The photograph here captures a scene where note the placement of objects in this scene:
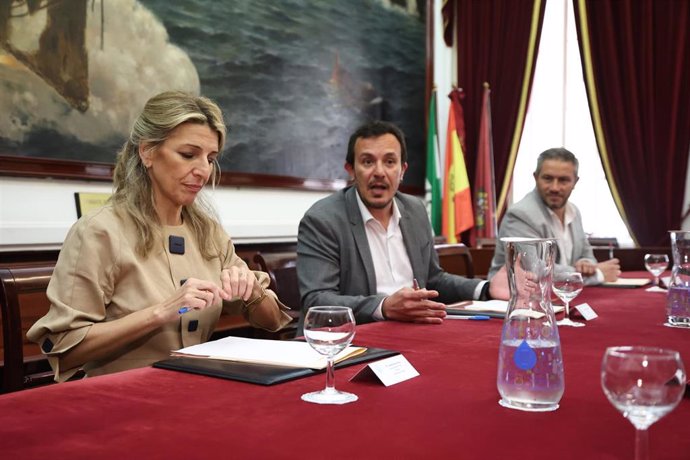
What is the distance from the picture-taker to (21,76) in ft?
12.2

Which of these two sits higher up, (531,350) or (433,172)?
(433,172)

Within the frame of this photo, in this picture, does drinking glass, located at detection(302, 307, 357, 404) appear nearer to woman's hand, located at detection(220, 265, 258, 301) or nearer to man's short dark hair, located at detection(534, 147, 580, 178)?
woman's hand, located at detection(220, 265, 258, 301)

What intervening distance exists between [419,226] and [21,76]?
2.24 meters

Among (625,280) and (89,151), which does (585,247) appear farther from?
(89,151)

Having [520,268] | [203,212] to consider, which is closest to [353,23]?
[203,212]

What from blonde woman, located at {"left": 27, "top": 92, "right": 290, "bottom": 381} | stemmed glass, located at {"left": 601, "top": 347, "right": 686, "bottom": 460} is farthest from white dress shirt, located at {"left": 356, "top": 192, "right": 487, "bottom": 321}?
stemmed glass, located at {"left": 601, "top": 347, "right": 686, "bottom": 460}

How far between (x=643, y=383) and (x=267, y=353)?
0.90 m

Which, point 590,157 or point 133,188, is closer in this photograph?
point 133,188

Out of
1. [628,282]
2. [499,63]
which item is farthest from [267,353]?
[499,63]

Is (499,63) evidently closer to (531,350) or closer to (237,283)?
(237,283)

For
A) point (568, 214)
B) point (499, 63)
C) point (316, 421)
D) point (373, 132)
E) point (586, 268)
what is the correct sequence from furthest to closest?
point (499, 63) < point (568, 214) < point (586, 268) < point (373, 132) < point (316, 421)

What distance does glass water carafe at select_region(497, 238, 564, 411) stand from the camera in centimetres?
111

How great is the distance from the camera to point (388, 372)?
1.34 m

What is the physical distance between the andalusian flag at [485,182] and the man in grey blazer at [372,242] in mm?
3658
